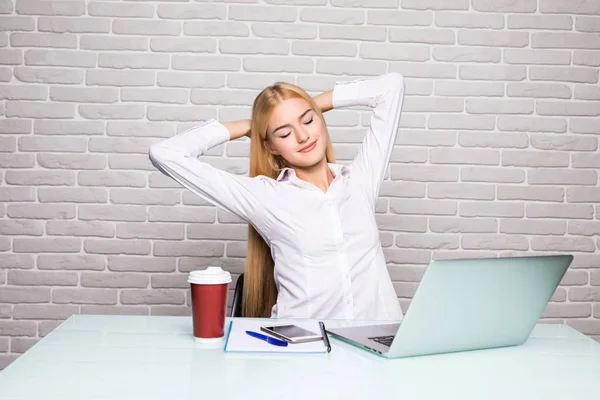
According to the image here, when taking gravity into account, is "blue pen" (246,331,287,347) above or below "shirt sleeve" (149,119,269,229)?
below

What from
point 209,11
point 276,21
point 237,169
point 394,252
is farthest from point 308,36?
point 394,252

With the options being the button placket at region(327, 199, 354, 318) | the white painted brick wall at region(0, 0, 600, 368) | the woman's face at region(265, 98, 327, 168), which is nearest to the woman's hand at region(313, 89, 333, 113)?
the woman's face at region(265, 98, 327, 168)

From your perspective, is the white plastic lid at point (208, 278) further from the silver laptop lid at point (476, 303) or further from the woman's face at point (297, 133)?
the woman's face at point (297, 133)

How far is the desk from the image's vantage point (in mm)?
875

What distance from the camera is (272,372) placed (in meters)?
0.97

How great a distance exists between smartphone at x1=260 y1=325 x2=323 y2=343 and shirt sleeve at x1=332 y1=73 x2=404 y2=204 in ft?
2.98

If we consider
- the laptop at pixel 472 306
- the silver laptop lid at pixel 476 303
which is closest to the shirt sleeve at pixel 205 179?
the laptop at pixel 472 306

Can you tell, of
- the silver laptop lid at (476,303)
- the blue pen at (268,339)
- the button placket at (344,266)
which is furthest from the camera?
the button placket at (344,266)

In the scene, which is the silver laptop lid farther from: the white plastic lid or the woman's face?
the woman's face

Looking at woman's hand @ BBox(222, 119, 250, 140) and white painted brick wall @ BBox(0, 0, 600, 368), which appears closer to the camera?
woman's hand @ BBox(222, 119, 250, 140)

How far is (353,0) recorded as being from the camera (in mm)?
2805

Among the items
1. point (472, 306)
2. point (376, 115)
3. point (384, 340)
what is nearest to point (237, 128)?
point (376, 115)

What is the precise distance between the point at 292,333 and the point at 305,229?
698 millimetres

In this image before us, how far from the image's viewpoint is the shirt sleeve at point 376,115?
82.8 inches
